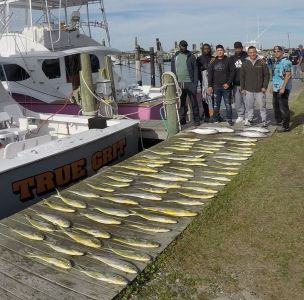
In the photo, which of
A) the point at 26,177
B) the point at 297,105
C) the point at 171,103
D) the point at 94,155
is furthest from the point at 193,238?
the point at 297,105

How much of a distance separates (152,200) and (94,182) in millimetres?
1175

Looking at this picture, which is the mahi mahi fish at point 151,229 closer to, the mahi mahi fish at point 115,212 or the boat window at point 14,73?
the mahi mahi fish at point 115,212

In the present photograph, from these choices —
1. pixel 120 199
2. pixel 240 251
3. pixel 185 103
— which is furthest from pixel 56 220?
pixel 185 103

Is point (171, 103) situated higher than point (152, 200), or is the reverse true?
point (171, 103)

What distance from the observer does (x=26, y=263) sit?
Answer: 12.7ft

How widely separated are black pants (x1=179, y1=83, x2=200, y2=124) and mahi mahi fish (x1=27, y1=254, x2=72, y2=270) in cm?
621

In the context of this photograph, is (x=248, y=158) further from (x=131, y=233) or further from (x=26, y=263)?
(x=26, y=263)

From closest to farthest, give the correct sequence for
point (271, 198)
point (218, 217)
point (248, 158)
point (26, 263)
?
point (26, 263) < point (218, 217) < point (271, 198) < point (248, 158)

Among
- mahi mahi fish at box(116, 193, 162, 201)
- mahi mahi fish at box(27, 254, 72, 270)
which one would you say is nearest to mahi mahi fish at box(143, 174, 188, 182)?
mahi mahi fish at box(116, 193, 162, 201)

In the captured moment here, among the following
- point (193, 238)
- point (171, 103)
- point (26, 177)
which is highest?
point (171, 103)

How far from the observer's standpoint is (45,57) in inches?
472

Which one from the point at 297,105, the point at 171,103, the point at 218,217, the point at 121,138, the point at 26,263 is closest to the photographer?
the point at 26,263

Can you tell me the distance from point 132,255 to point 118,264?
0.21 m

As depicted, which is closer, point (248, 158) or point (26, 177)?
point (26, 177)
